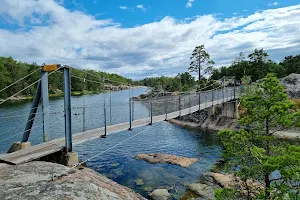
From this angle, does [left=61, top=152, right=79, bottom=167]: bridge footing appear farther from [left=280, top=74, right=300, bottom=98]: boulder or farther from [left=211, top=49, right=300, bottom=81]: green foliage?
[left=211, top=49, right=300, bottom=81]: green foliage

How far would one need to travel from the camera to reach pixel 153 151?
11898 millimetres

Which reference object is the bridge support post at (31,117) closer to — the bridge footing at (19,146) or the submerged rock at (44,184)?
the bridge footing at (19,146)

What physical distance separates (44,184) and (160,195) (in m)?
4.17

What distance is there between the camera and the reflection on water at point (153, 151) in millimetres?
8305

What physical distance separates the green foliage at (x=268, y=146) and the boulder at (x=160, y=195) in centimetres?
302

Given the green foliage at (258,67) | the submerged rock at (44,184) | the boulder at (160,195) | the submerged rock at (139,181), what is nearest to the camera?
the submerged rock at (44,184)

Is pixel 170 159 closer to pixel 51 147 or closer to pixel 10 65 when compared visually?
pixel 51 147

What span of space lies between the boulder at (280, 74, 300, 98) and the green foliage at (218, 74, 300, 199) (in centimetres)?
1672

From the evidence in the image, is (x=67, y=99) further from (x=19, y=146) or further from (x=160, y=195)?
(x=160, y=195)

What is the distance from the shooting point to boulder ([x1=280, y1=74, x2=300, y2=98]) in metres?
19.4

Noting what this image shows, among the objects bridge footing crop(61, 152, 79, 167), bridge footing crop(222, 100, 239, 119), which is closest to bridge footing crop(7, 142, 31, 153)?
bridge footing crop(61, 152, 79, 167)

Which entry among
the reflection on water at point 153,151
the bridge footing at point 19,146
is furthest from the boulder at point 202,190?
the bridge footing at point 19,146

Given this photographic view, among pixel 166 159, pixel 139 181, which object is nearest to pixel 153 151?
pixel 166 159

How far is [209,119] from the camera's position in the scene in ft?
60.0
